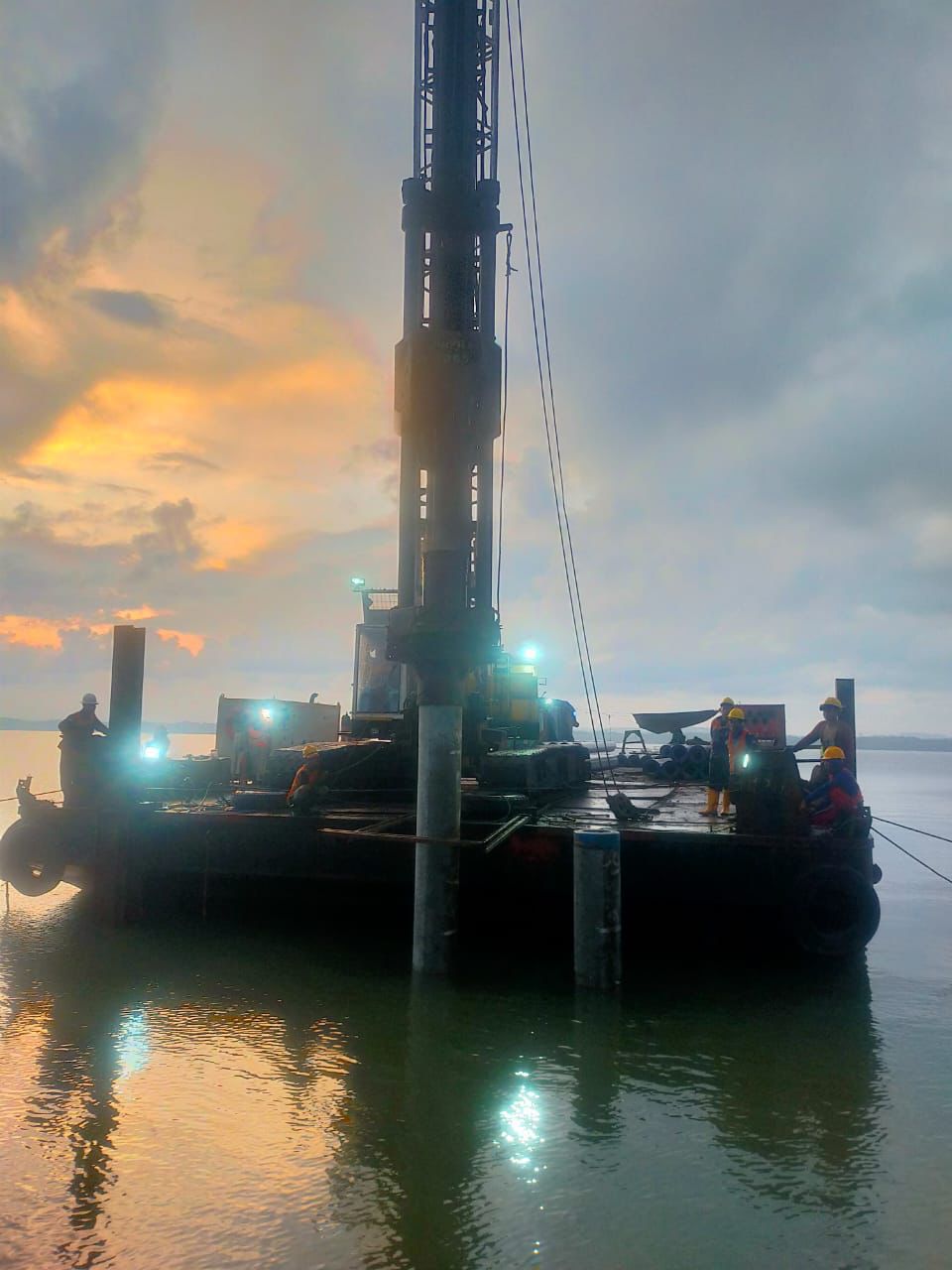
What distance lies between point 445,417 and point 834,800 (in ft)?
25.1

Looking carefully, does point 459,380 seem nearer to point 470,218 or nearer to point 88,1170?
point 470,218

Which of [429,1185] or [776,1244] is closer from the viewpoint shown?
[776,1244]

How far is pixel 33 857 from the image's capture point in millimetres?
14492

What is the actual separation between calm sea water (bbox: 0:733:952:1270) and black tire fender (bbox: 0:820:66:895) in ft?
6.52

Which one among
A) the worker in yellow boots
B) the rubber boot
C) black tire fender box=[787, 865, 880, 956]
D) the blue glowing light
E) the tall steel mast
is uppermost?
the tall steel mast

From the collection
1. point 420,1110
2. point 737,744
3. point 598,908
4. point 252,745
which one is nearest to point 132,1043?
point 420,1110

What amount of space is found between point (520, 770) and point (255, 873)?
4.45m

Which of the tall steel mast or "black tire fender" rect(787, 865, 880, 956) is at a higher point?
the tall steel mast

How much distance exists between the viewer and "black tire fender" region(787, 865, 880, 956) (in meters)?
11.3

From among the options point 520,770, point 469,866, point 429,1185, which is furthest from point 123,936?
point 429,1185

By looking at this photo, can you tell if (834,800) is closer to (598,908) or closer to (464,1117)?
(598,908)

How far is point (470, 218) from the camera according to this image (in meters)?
14.2

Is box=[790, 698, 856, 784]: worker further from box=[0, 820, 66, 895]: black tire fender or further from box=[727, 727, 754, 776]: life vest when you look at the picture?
box=[0, 820, 66, 895]: black tire fender

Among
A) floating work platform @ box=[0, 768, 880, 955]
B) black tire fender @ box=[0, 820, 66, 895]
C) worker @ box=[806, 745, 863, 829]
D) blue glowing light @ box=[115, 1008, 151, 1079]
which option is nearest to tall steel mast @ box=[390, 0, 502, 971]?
floating work platform @ box=[0, 768, 880, 955]
